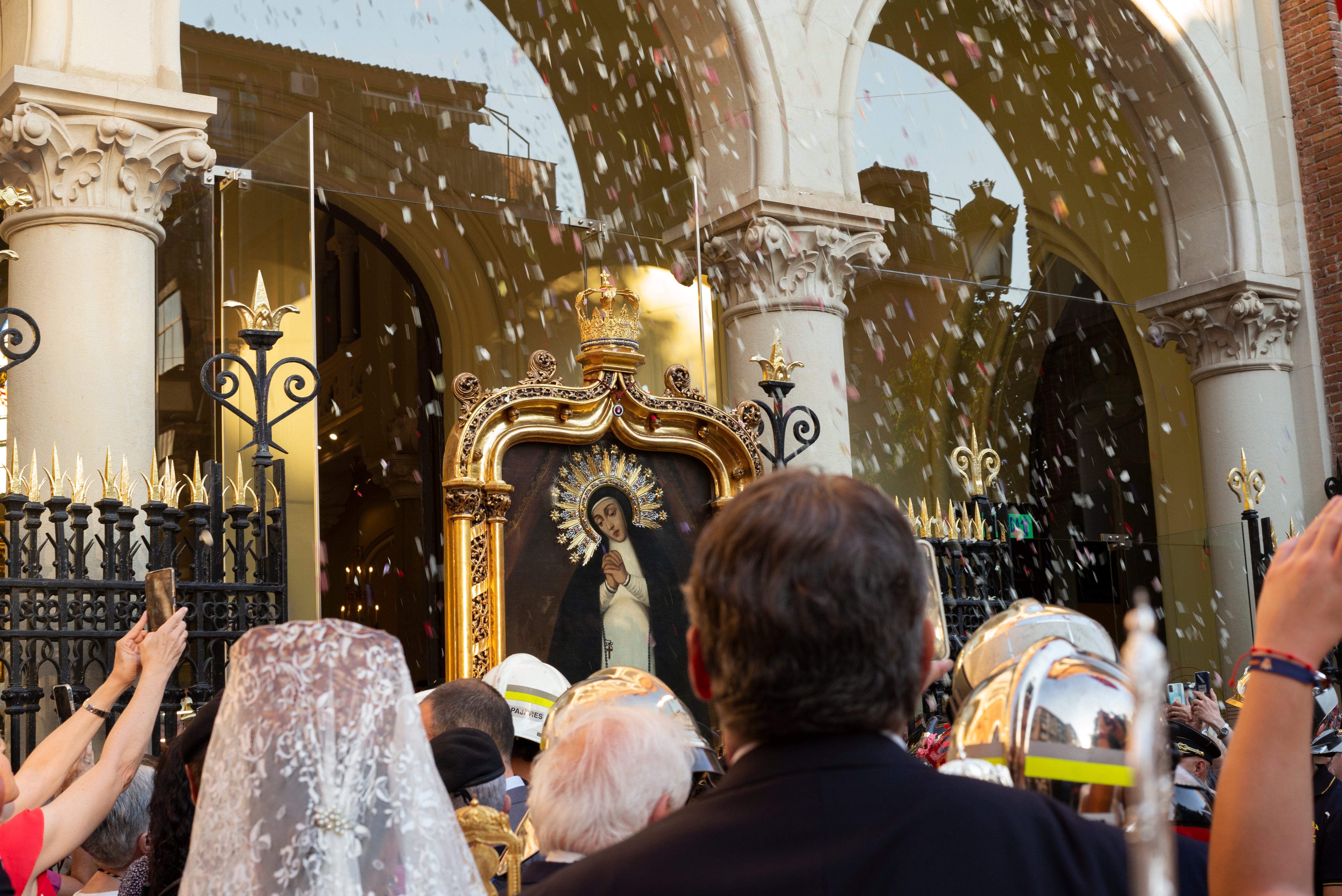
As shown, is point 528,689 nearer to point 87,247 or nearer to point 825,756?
point 87,247

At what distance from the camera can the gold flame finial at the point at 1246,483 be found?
30.9 feet

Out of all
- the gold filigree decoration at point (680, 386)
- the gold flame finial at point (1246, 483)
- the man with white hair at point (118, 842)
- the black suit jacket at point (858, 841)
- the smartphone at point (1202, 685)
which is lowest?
the smartphone at point (1202, 685)

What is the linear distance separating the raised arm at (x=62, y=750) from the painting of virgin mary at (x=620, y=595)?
3.34 m

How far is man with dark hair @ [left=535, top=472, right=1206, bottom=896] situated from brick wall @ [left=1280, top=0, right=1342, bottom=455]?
1103cm

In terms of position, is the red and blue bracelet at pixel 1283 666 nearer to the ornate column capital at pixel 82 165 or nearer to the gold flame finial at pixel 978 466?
the ornate column capital at pixel 82 165

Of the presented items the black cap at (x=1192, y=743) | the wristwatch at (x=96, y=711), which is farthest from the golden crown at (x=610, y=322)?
the wristwatch at (x=96, y=711)

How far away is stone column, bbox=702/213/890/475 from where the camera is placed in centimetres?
871

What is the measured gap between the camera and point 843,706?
1308mm

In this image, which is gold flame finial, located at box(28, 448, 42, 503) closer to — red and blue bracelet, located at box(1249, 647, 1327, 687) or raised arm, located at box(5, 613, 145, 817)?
raised arm, located at box(5, 613, 145, 817)

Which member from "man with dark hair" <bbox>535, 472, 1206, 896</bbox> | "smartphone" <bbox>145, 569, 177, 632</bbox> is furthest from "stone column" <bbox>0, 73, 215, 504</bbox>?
"man with dark hair" <bbox>535, 472, 1206, 896</bbox>

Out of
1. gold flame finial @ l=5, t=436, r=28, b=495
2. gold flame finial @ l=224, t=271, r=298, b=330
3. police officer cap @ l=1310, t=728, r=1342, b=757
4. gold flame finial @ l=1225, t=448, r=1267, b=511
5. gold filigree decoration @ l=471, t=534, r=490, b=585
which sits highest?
gold flame finial @ l=224, t=271, r=298, b=330

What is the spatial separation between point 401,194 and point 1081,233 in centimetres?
714

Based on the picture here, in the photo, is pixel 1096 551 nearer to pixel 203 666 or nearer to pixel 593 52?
pixel 593 52

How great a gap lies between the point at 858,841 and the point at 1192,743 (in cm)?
285
